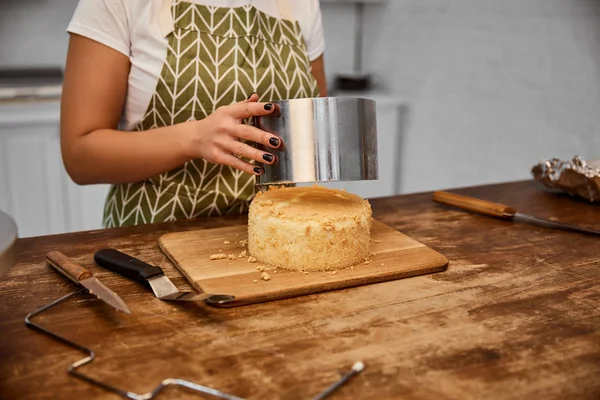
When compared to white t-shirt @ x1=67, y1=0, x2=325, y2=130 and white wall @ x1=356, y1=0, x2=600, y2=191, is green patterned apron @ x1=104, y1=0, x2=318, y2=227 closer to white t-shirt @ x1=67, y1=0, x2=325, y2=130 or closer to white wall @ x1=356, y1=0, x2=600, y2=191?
white t-shirt @ x1=67, y1=0, x2=325, y2=130

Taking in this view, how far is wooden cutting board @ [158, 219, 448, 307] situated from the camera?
3.18ft

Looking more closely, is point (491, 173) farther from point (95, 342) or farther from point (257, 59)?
point (95, 342)

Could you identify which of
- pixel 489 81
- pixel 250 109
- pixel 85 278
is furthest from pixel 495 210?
pixel 489 81

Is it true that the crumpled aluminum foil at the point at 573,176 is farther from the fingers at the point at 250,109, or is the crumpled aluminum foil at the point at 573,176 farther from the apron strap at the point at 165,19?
the apron strap at the point at 165,19

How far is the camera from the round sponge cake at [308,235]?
3.48 feet

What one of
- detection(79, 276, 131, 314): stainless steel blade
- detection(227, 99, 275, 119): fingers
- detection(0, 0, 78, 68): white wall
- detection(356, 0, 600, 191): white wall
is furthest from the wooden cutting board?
detection(0, 0, 78, 68): white wall

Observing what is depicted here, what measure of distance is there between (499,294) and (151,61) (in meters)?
0.92

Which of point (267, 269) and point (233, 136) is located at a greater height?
point (233, 136)

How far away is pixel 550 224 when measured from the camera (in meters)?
1.33

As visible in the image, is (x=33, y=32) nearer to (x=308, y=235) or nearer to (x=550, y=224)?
(x=308, y=235)

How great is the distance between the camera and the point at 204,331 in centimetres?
84

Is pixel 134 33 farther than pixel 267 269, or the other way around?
pixel 134 33

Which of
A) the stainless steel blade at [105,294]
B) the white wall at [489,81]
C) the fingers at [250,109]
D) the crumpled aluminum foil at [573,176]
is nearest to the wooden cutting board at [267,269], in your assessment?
the stainless steel blade at [105,294]

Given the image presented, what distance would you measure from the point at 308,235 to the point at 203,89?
55 centimetres
